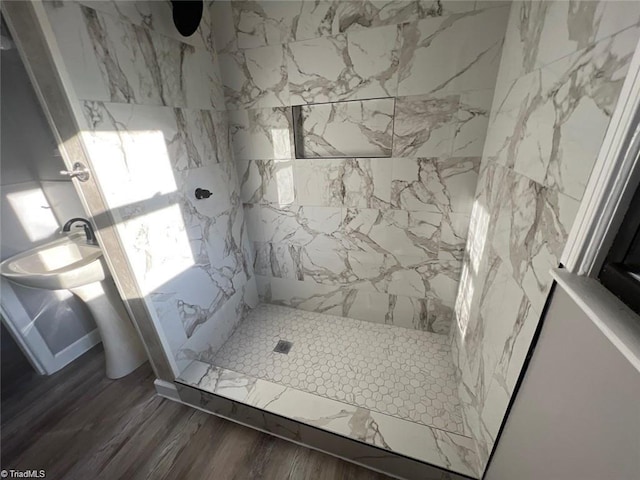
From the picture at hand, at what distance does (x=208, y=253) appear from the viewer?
5.28 ft

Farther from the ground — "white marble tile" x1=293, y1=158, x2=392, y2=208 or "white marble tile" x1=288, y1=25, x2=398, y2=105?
"white marble tile" x1=288, y1=25, x2=398, y2=105

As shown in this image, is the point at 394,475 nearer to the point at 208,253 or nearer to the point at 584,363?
the point at 584,363

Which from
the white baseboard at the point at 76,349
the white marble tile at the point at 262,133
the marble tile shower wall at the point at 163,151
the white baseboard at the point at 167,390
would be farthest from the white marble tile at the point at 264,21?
the white baseboard at the point at 76,349

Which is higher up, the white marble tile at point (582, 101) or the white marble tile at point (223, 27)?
the white marble tile at point (223, 27)

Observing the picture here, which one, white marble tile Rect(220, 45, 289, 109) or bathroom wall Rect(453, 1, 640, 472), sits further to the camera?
white marble tile Rect(220, 45, 289, 109)

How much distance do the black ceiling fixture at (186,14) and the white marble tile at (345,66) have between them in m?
0.47

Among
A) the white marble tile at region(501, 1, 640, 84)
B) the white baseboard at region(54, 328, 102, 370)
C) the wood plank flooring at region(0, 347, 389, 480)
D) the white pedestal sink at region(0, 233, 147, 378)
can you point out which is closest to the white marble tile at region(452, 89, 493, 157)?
the white marble tile at region(501, 1, 640, 84)

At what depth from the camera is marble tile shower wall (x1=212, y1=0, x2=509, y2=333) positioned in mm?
1244

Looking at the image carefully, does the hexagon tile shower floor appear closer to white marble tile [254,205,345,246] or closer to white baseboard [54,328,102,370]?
white marble tile [254,205,345,246]

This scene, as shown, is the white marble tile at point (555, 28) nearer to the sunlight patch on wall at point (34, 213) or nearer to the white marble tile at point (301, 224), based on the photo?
the white marble tile at point (301, 224)

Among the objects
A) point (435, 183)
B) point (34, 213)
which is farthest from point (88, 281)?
point (435, 183)

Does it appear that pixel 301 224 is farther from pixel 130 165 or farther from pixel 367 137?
pixel 130 165

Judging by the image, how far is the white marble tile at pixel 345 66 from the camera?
4.26 feet

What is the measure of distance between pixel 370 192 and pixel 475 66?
78 cm
